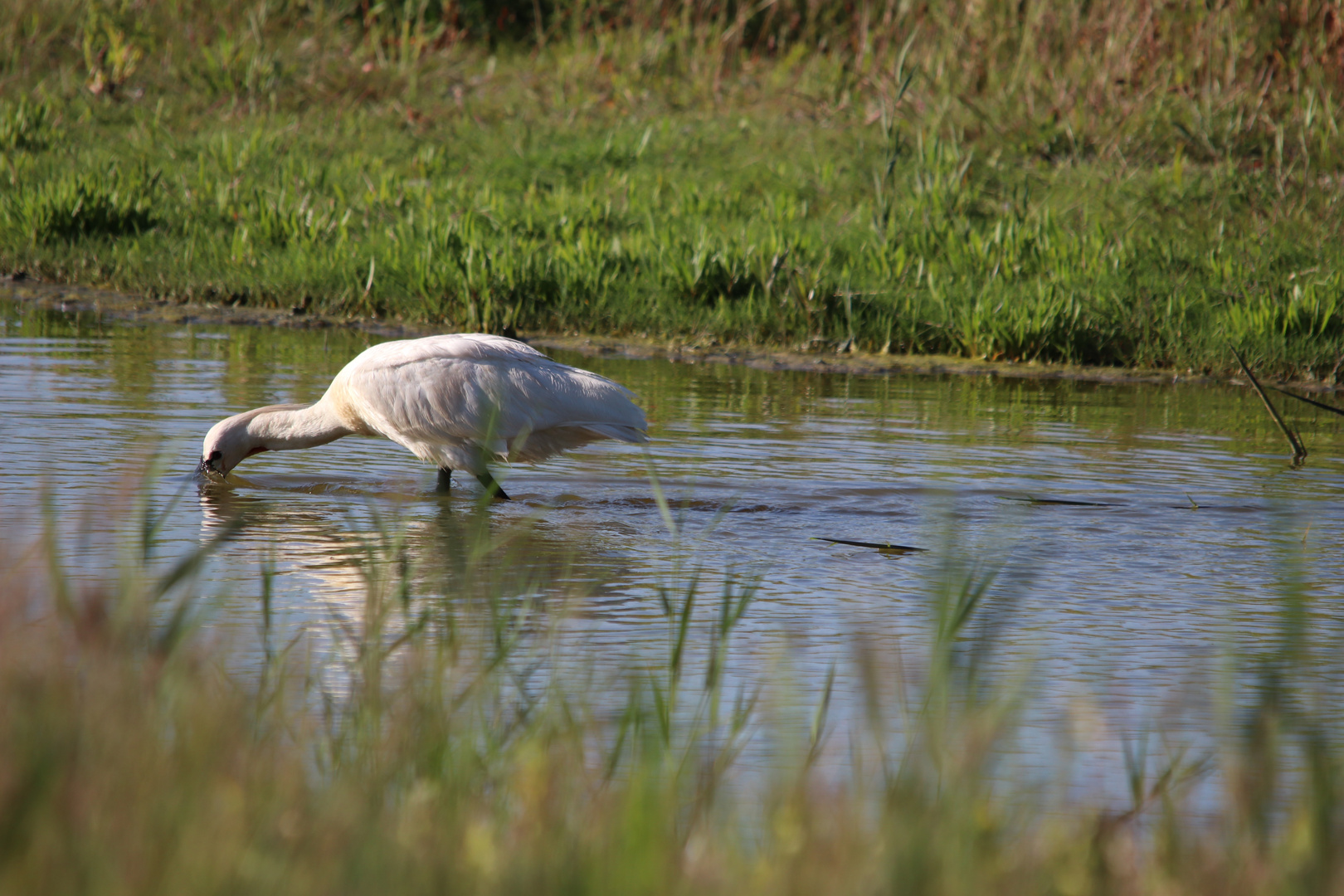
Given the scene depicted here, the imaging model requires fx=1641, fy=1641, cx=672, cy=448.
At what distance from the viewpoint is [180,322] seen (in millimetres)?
9852

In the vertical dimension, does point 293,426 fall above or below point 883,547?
above

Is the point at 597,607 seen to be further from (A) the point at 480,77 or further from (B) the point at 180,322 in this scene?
(A) the point at 480,77

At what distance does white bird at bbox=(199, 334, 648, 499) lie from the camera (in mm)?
5906

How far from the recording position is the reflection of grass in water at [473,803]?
1.89 m

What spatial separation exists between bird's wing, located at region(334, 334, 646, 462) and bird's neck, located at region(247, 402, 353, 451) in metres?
0.18

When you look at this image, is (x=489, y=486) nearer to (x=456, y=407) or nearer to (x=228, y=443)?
(x=456, y=407)

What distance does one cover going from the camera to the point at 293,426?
621 cm

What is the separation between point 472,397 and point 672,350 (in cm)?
357

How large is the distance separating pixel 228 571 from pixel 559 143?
907cm

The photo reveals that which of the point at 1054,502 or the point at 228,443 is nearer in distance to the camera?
the point at 1054,502

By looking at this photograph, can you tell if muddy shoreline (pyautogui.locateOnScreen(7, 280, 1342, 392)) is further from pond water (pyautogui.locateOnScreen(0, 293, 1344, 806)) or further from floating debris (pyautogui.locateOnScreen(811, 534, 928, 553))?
floating debris (pyautogui.locateOnScreen(811, 534, 928, 553))

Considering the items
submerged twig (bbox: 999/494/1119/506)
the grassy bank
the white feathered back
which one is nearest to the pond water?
submerged twig (bbox: 999/494/1119/506)

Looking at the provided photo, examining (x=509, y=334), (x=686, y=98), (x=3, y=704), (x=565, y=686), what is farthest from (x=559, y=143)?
(x=3, y=704)

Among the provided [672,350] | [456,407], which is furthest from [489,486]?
[672,350]
